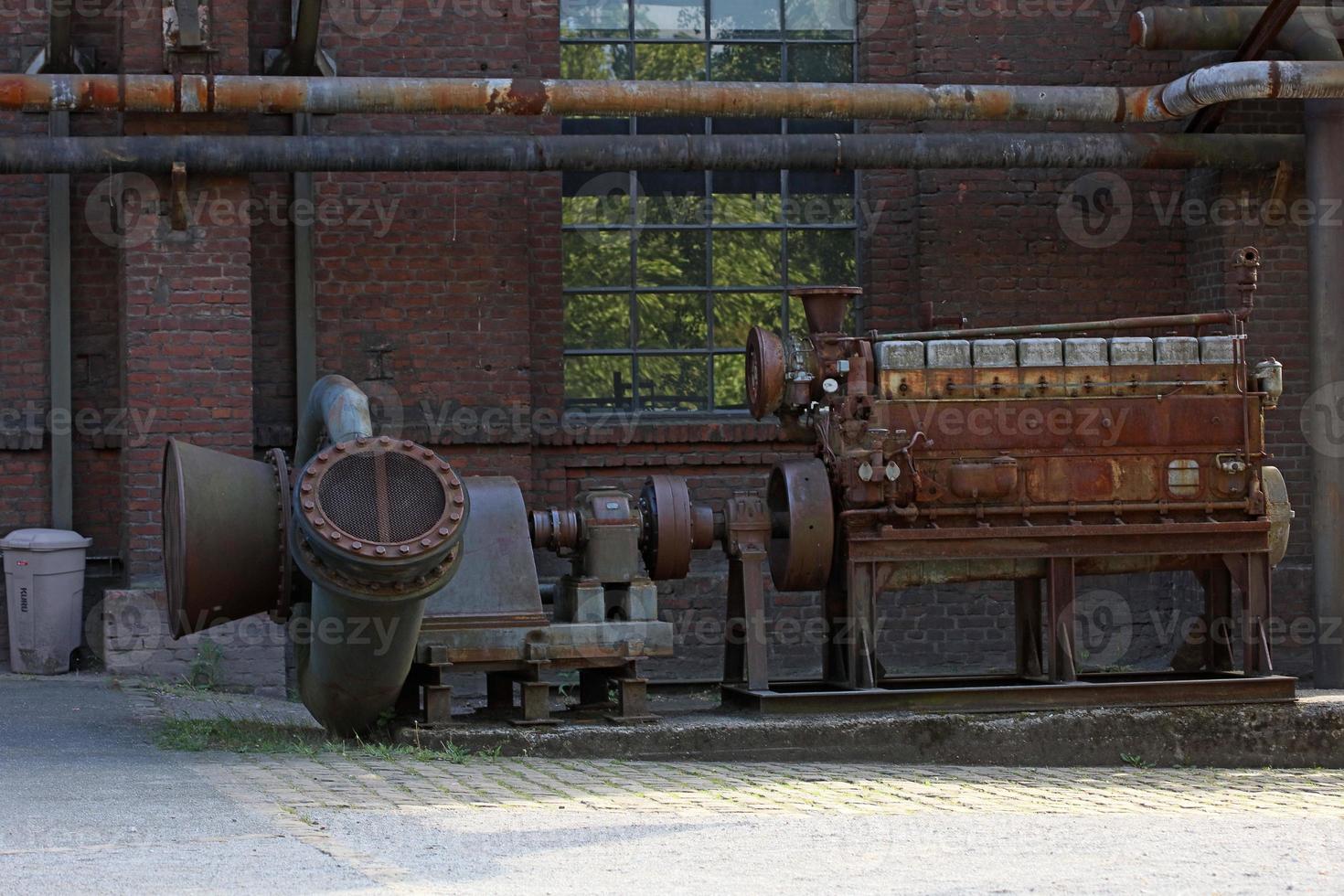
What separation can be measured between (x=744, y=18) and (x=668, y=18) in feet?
1.73

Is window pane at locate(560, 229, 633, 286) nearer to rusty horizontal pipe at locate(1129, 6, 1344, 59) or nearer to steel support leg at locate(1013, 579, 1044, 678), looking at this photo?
rusty horizontal pipe at locate(1129, 6, 1344, 59)

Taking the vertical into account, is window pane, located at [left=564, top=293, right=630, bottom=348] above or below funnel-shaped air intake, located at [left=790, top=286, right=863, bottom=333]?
above

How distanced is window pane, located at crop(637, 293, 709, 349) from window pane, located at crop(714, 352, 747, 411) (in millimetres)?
194

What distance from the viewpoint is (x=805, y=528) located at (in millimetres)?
8297

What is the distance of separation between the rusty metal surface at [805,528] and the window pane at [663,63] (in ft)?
12.9

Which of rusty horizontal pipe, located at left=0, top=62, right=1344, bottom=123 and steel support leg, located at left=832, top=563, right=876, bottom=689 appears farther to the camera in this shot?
rusty horizontal pipe, located at left=0, top=62, right=1344, bottom=123

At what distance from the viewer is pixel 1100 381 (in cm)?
863

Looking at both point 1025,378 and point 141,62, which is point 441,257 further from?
point 1025,378

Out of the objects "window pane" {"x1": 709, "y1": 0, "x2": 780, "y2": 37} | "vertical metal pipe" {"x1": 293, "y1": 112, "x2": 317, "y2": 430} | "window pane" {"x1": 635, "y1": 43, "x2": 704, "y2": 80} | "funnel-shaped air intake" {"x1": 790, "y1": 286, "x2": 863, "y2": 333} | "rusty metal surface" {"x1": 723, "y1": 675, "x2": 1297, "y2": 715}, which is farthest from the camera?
"window pane" {"x1": 709, "y1": 0, "x2": 780, "y2": 37}

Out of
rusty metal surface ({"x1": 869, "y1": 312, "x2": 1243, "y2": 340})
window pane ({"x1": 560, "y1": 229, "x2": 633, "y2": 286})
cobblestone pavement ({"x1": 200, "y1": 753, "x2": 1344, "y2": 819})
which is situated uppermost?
window pane ({"x1": 560, "y1": 229, "x2": 633, "y2": 286})

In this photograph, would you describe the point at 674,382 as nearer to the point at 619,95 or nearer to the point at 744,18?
the point at 619,95

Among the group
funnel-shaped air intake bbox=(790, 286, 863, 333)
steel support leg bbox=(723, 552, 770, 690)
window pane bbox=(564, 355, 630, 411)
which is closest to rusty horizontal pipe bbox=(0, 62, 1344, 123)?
funnel-shaped air intake bbox=(790, 286, 863, 333)

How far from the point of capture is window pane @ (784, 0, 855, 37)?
11.6 meters

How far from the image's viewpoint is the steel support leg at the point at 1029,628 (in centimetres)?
880
